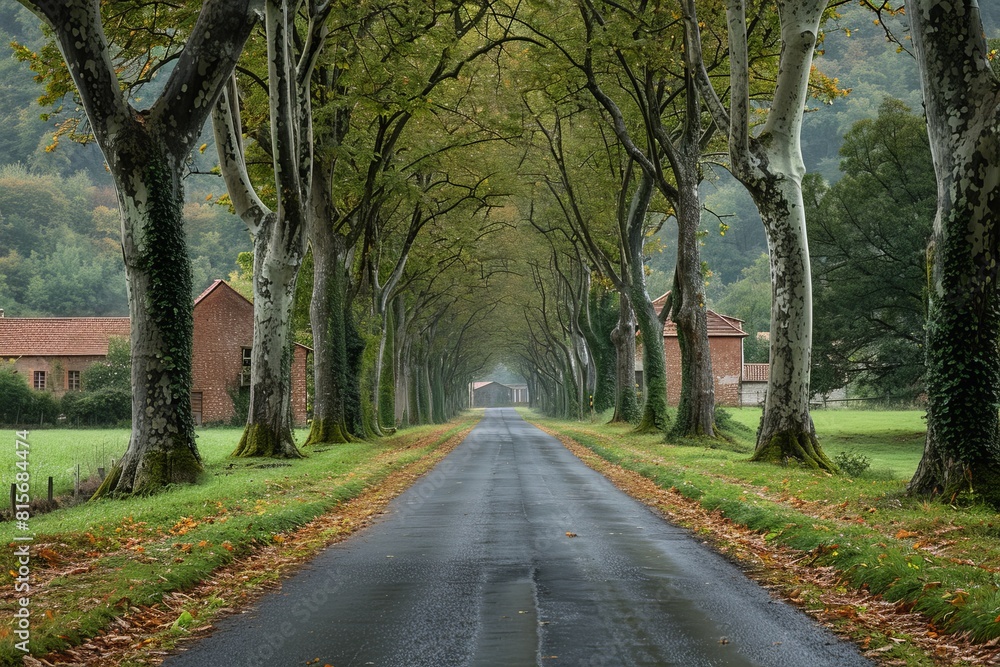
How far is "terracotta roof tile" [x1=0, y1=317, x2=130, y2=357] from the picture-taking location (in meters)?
61.0

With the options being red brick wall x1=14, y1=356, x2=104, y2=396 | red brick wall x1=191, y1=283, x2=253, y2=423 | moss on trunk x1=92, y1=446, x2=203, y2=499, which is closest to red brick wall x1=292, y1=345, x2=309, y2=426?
red brick wall x1=191, y1=283, x2=253, y2=423

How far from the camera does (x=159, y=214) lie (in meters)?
13.8

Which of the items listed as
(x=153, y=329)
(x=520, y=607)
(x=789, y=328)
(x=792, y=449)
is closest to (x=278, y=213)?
(x=153, y=329)

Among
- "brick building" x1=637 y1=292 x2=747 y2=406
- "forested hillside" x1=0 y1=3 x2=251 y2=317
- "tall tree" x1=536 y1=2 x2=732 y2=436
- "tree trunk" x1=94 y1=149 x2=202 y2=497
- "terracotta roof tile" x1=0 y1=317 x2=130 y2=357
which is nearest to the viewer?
"tree trunk" x1=94 y1=149 x2=202 y2=497

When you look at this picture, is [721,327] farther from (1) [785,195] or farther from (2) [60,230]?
(2) [60,230]

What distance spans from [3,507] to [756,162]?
1303 centimetres

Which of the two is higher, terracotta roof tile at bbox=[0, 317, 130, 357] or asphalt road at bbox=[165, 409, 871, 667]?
terracotta roof tile at bbox=[0, 317, 130, 357]

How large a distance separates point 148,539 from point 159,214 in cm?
576

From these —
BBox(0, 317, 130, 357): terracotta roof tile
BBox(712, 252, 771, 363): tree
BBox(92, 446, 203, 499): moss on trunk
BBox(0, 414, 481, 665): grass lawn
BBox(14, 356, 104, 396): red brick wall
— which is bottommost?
BBox(0, 414, 481, 665): grass lawn

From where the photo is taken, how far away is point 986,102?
10.9 m

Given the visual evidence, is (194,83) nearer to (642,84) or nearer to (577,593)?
(577,593)

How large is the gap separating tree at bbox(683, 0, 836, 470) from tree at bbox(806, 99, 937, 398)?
15.5m

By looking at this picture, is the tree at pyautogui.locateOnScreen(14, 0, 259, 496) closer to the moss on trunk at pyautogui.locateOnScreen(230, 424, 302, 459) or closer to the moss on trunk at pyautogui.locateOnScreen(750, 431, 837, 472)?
the moss on trunk at pyautogui.locateOnScreen(230, 424, 302, 459)

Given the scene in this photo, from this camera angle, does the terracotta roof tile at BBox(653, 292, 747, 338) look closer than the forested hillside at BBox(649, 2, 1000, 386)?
No
